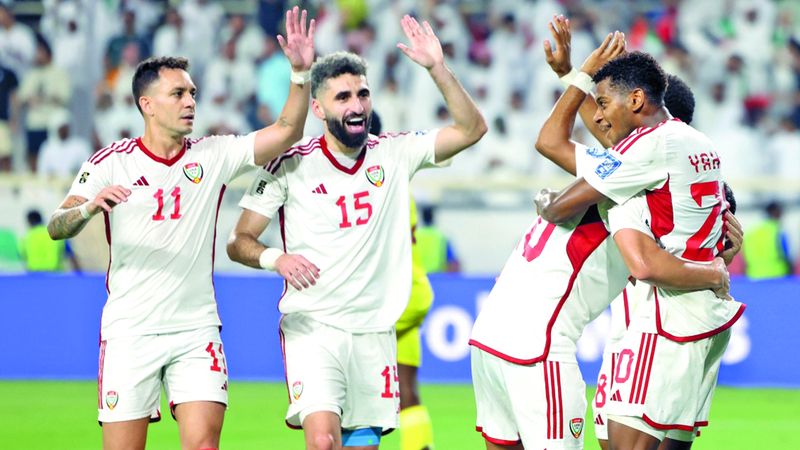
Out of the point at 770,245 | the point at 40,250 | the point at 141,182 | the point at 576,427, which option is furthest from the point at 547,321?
A: the point at 40,250

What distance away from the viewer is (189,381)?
Result: 6250 mm

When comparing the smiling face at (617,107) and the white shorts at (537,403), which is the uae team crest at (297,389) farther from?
the smiling face at (617,107)

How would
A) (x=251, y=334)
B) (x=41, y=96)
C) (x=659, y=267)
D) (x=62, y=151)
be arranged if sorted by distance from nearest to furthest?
1. (x=659, y=267)
2. (x=251, y=334)
3. (x=62, y=151)
4. (x=41, y=96)

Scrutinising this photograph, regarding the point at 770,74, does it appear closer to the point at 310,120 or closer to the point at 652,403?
the point at 310,120

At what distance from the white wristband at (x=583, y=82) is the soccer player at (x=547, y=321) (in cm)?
4

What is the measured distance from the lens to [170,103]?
652 centimetres

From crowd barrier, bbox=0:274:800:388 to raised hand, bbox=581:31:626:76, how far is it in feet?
21.0

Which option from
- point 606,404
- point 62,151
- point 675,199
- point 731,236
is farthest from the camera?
point 62,151

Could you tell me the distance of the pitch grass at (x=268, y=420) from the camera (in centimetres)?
967

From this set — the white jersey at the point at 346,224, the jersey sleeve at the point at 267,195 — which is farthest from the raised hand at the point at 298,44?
the jersey sleeve at the point at 267,195

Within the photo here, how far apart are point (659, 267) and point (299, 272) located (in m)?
1.71

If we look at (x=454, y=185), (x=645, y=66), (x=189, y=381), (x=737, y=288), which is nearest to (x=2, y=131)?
(x=454, y=185)

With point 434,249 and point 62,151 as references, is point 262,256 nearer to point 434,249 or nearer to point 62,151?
point 434,249

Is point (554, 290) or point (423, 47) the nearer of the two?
point (554, 290)
